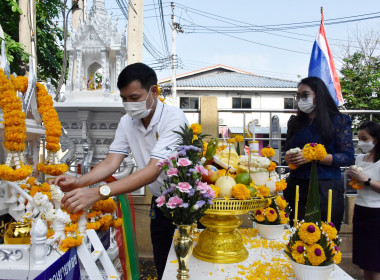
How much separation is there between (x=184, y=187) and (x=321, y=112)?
146 centimetres

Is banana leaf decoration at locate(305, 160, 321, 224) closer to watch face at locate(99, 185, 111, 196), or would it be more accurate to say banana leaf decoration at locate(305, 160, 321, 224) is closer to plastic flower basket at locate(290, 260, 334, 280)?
plastic flower basket at locate(290, 260, 334, 280)

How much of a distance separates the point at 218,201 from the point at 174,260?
0.35m

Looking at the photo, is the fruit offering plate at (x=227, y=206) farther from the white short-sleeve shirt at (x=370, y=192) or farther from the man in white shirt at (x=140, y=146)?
the white short-sleeve shirt at (x=370, y=192)

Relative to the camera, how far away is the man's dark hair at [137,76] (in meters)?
1.69

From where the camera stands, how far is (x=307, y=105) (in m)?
2.20

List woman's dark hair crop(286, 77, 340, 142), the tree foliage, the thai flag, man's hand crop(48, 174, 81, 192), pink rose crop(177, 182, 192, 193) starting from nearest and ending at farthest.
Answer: pink rose crop(177, 182, 192, 193) < man's hand crop(48, 174, 81, 192) < woman's dark hair crop(286, 77, 340, 142) < the thai flag < the tree foliage

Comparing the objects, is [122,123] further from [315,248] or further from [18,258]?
[315,248]

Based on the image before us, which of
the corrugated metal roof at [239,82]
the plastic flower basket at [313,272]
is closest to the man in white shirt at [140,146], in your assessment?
the plastic flower basket at [313,272]

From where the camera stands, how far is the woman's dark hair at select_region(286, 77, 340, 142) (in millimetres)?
2092

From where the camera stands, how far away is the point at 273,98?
50.7 feet

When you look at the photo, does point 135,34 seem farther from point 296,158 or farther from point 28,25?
point 296,158

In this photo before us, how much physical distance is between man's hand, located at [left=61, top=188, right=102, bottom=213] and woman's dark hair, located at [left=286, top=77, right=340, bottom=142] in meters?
1.56

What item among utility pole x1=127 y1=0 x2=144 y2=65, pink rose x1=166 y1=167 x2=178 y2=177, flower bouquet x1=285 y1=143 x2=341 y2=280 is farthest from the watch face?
utility pole x1=127 y1=0 x2=144 y2=65

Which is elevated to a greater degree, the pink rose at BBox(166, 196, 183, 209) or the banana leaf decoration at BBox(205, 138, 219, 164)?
the banana leaf decoration at BBox(205, 138, 219, 164)
